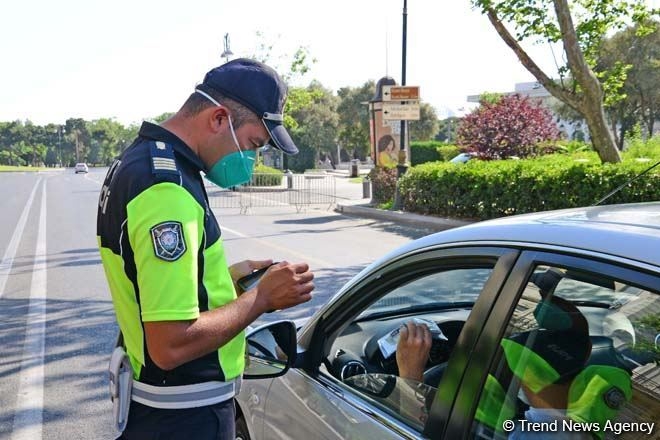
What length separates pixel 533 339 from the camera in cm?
167

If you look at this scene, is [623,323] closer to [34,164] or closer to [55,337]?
[55,337]

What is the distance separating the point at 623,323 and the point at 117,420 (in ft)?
4.80

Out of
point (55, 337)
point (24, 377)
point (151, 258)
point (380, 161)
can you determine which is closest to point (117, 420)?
point (151, 258)

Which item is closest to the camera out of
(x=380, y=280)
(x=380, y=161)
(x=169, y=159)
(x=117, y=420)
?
(x=169, y=159)

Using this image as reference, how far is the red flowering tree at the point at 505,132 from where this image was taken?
63.1 ft

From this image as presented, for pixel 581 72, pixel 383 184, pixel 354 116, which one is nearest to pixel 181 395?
pixel 581 72

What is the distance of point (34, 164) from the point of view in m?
116

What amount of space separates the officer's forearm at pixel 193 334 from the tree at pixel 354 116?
57.9 metres

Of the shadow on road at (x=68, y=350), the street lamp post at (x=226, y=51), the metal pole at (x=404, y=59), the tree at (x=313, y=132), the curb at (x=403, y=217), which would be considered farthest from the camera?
the tree at (x=313, y=132)

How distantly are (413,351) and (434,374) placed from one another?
5.1 inches

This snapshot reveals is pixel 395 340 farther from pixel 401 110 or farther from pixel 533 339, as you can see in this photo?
pixel 401 110

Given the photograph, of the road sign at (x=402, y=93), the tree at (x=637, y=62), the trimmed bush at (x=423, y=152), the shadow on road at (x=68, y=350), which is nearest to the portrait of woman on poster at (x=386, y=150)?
the road sign at (x=402, y=93)

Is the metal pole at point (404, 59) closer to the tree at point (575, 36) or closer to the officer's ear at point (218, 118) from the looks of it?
the tree at point (575, 36)

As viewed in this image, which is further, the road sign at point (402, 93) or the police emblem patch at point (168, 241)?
the road sign at point (402, 93)
